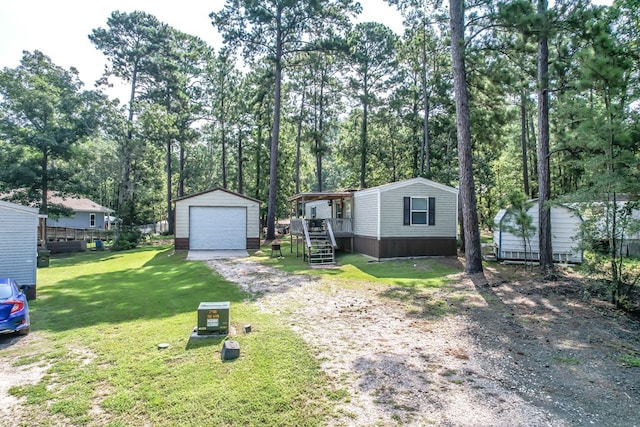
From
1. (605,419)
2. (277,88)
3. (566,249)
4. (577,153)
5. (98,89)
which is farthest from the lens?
(98,89)

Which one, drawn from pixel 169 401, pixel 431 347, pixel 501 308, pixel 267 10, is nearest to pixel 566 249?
pixel 501 308

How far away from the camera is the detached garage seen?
1925 centimetres

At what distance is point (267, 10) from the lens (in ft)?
67.7

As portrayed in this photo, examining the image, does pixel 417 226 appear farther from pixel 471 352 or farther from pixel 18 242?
pixel 18 242

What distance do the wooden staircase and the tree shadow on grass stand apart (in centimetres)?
458

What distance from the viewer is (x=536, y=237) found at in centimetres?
1402

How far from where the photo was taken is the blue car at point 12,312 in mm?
6246

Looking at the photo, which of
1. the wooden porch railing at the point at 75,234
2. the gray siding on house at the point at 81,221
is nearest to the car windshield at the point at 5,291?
the wooden porch railing at the point at 75,234

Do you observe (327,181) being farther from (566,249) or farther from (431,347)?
(431,347)

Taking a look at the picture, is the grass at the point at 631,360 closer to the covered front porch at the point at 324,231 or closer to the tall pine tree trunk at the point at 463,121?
the tall pine tree trunk at the point at 463,121

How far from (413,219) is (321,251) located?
14.0 ft

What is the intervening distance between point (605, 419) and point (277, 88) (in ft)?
70.6

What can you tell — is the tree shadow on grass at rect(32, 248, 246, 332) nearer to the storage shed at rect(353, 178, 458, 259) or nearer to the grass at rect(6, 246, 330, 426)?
the grass at rect(6, 246, 330, 426)

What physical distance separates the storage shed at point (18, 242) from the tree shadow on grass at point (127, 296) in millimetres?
868
